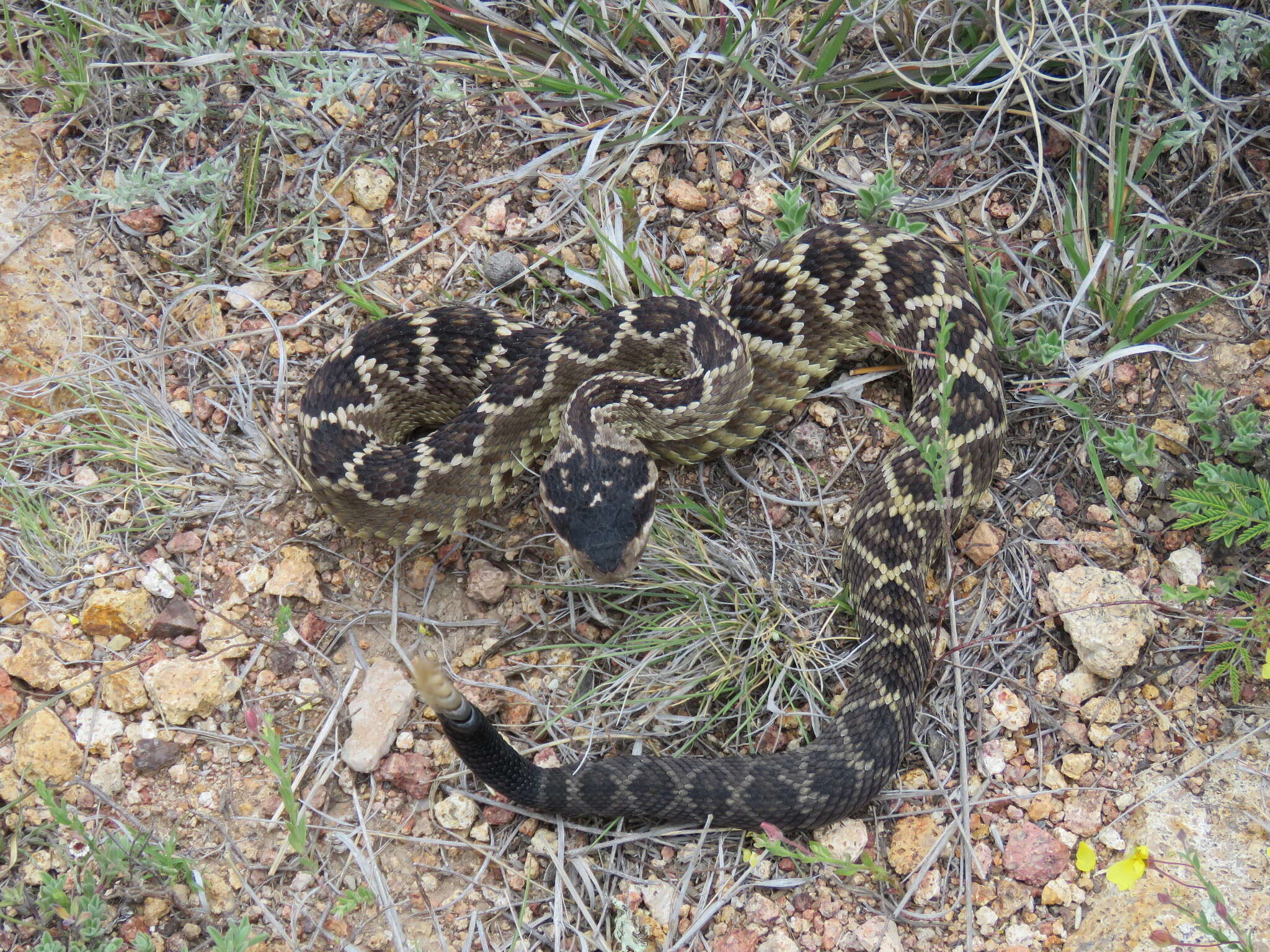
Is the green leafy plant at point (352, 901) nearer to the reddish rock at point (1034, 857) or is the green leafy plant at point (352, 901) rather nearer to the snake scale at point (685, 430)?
the snake scale at point (685, 430)

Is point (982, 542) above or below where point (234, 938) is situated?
above

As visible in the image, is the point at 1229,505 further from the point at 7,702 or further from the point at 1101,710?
the point at 7,702

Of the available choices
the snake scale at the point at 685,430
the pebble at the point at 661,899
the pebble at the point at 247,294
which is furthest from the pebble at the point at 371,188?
the pebble at the point at 661,899

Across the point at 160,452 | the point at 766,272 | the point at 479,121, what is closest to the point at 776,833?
the point at 766,272

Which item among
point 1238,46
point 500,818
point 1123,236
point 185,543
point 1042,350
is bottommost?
point 500,818

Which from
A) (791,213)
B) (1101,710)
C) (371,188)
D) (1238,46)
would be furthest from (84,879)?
(1238,46)

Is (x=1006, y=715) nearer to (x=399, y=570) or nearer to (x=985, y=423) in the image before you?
(x=985, y=423)
